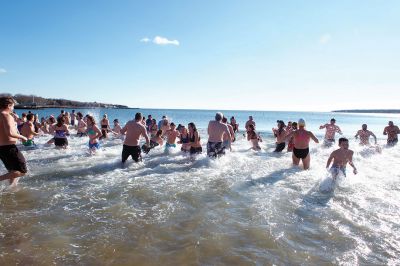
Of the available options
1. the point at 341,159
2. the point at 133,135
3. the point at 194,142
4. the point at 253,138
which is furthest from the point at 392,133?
the point at 133,135

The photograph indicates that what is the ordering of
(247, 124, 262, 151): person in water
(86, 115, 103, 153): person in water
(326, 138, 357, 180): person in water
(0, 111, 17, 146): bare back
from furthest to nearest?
(247, 124, 262, 151): person in water → (86, 115, 103, 153): person in water → (326, 138, 357, 180): person in water → (0, 111, 17, 146): bare back

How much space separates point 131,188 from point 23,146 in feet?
27.3

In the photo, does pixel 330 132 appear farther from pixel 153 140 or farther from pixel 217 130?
pixel 153 140

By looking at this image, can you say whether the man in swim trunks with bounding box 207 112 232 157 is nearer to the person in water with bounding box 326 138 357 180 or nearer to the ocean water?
the ocean water

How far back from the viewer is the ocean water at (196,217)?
3754mm

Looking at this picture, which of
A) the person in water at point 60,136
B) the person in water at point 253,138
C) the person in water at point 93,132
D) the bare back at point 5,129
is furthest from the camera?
the person in water at point 253,138

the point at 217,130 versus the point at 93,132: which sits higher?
the point at 217,130

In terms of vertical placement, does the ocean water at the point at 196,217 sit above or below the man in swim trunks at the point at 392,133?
below

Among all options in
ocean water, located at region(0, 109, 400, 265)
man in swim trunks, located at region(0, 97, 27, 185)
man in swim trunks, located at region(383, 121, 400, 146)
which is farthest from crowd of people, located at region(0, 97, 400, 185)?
man in swim trunks, located at region(383, 121, 400, 146)

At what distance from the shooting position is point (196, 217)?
195 inches

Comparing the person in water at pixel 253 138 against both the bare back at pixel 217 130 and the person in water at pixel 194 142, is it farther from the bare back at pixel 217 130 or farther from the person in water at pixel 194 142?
the bare back at pixel 217 130

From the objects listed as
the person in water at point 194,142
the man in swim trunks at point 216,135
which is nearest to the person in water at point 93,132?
the person in water at point 194,142

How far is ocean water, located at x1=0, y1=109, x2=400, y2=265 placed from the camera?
3754 millimetres

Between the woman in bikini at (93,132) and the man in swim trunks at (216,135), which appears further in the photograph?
the woman in bikini at (93,132)
